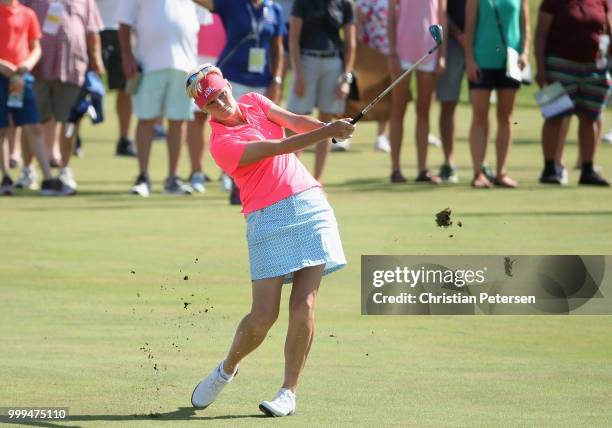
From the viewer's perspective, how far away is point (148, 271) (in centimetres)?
1174

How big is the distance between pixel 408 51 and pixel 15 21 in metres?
4.31

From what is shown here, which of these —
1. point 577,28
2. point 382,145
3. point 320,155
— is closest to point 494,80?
point 577,28

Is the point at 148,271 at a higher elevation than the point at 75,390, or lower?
lower

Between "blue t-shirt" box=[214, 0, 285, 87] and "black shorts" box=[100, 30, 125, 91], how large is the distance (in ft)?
12.1

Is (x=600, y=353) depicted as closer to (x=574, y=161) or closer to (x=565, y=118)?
(x=565, y=118)

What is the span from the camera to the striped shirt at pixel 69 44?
17.1 metres

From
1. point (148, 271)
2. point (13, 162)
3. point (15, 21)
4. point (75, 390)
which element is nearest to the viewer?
point (75, 390)

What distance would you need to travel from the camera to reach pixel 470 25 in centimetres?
1666

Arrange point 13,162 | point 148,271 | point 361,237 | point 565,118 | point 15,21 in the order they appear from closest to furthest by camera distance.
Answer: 1. point 148,271
2. point 361,237
3. point 15,21
4. point 565,118
5. point 13,162

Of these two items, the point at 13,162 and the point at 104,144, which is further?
the point at 104,144

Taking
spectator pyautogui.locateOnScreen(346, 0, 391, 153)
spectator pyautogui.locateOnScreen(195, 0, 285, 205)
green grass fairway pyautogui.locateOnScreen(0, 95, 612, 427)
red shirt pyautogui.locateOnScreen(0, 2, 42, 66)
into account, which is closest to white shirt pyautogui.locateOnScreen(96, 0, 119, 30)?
spectator pyautogui.locateOnScreen(346, 0, 391, 153)

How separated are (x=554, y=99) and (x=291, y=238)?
1022 centimetres

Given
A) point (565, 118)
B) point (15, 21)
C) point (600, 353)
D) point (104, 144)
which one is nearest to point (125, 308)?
point (600, 353)

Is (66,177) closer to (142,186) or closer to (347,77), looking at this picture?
(142,186)
